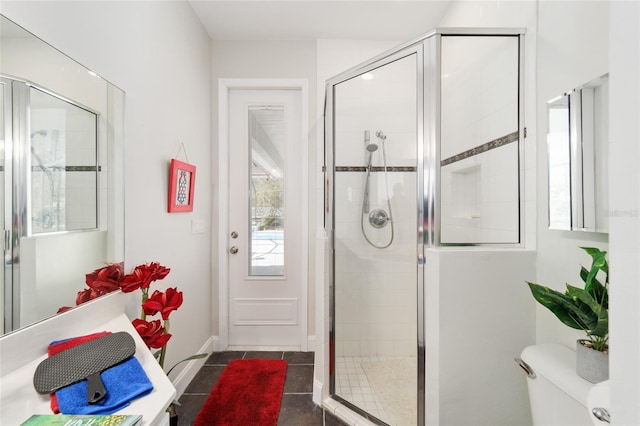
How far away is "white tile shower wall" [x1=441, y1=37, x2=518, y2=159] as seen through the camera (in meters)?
1.34

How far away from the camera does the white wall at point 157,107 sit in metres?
1.13

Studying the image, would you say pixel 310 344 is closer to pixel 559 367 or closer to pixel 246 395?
pixel 246 395

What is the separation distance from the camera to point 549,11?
1176 millimetres

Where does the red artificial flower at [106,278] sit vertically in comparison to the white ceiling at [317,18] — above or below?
below

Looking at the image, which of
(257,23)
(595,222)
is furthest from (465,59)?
(257,23)

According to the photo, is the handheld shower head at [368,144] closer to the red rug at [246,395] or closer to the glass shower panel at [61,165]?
the glass shower panel at [61,165]

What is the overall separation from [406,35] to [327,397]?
9.17 ft

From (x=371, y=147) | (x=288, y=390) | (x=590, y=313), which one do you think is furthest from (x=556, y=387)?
(x=288, y=390)

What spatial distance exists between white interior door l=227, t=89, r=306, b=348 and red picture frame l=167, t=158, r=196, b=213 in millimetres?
567

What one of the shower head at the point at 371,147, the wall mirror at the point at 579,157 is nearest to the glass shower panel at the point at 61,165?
the shower head at the point at 371,147

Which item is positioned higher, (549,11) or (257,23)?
(257,23)

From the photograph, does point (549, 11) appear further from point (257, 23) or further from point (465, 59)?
point (257, 23)

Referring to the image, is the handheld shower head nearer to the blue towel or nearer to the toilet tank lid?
the toilet tank lid

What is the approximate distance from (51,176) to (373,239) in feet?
5.16
